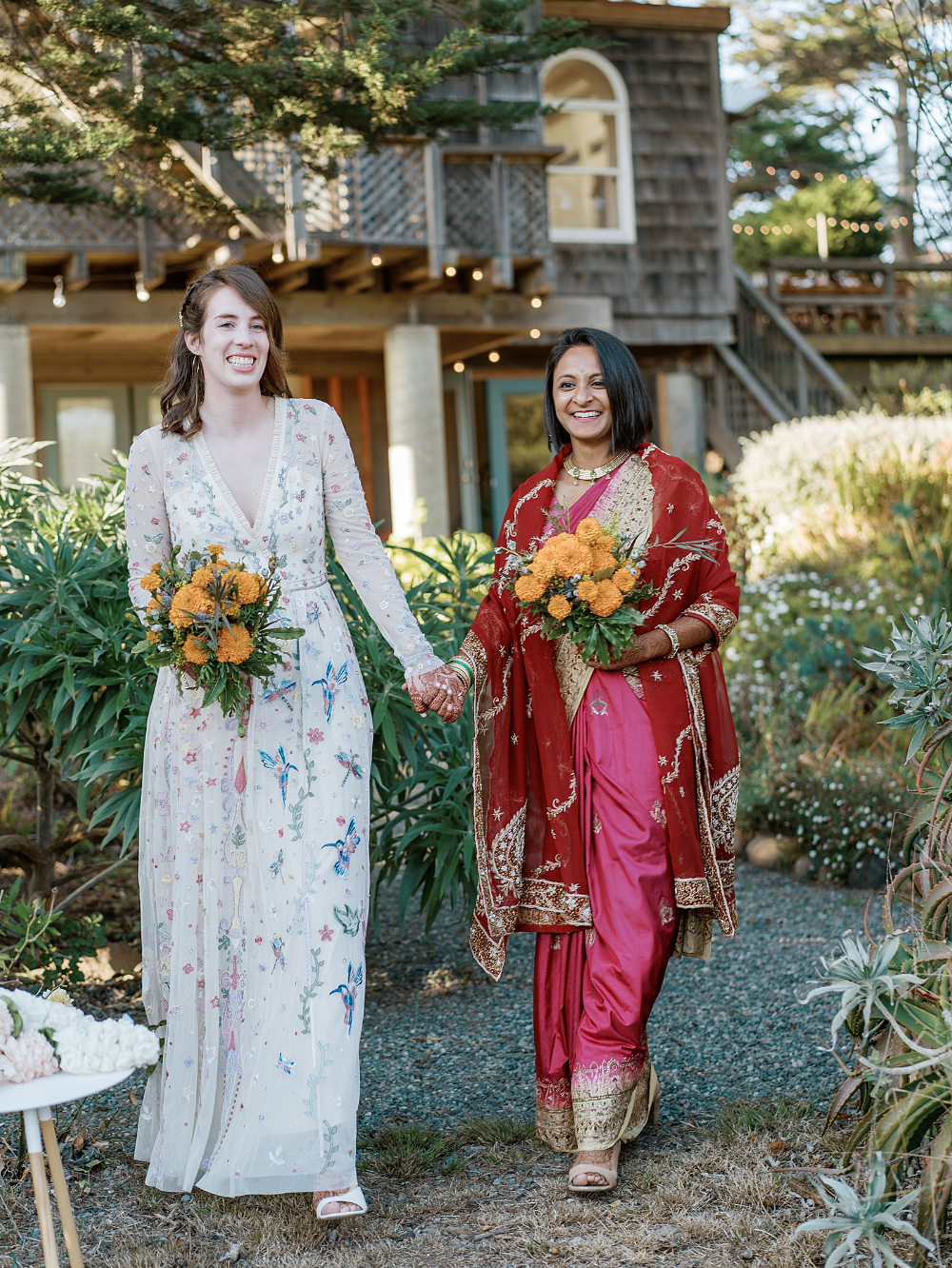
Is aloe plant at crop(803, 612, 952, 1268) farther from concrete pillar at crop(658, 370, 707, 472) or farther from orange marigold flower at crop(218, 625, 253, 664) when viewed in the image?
concrete pillar at crop(658, 370, 707, 472)

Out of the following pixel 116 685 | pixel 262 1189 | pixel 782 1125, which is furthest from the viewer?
pixel 116 685

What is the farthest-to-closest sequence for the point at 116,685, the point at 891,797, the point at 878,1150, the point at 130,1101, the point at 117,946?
the point at 891,797
the point at 117,946
the point at 116,685
the point at 130,1101
the point at 878,1150

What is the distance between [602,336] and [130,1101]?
2.38 m

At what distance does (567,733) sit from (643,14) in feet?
39.5

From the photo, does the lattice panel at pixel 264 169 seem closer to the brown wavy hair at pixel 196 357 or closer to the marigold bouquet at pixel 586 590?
the brown wavy hair at pixel 196 357

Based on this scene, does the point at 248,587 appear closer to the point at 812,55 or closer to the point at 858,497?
the point at 858,497

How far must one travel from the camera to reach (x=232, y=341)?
312 cm

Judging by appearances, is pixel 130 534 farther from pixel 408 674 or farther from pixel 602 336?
pixel 602 336

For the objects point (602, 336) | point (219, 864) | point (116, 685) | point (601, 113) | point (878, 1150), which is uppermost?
point (601, 113)

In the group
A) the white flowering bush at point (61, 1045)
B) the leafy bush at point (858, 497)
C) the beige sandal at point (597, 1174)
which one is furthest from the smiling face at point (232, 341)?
the leafy bush at point (858, 497)

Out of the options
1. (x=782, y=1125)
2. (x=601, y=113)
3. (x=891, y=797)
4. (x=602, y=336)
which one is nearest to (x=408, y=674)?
(x=602, y=336)

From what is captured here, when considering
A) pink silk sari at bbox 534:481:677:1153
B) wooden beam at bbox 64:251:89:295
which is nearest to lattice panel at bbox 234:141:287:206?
wooden beam at bbox 64:251:89:295

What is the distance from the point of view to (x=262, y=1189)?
2.91 meters

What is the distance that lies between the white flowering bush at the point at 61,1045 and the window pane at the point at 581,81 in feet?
42.8
